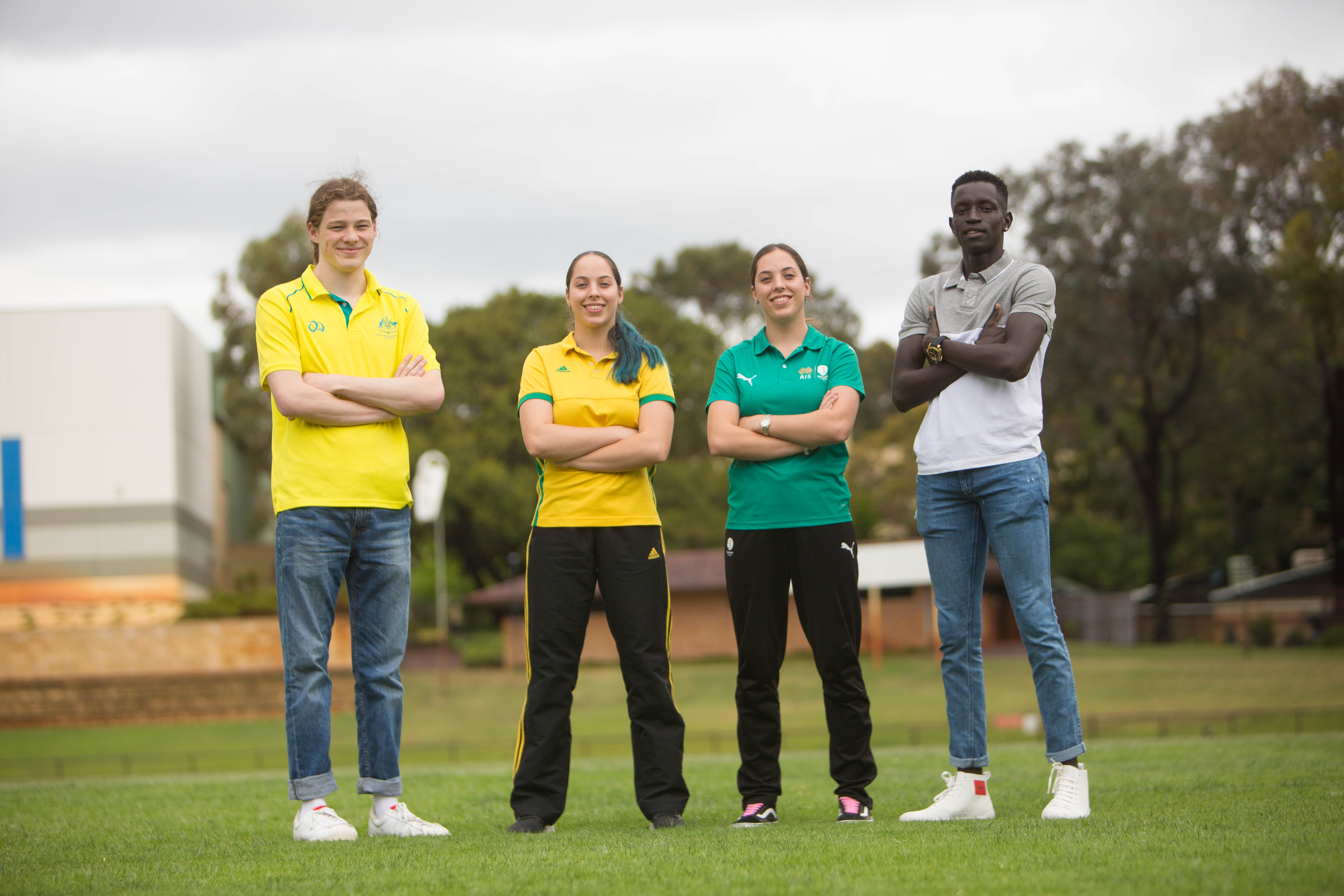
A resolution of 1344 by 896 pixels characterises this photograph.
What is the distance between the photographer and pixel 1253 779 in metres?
5.38

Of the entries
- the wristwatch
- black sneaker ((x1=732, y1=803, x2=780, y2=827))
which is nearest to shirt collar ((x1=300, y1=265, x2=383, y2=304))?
the wristwatch

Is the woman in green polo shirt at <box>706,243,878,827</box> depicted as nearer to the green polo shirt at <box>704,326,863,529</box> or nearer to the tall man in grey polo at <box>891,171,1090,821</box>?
the green polo shirt at <box>704,326,863,529</box>

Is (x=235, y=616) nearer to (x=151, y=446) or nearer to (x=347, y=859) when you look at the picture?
(x=151, y=446)

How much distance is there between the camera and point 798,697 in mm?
30656

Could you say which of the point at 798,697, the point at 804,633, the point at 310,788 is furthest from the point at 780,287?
the point at 798,697

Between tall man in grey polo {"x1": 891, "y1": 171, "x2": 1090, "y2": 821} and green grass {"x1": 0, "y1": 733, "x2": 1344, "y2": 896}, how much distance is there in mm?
348

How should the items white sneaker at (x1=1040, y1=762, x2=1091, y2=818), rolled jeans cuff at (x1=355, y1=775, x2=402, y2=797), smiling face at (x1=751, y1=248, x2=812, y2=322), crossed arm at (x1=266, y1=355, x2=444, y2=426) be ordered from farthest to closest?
1. smiling face at (x1=751, y1=248, x2=812, y2=322)
2. rolled jeans cuff at (x1=355, y1=775, x2=402, y2=797)
3. crossed arm at (x1=266, y1=355, x2=444, y2=426)
4. white sneaker at (x1=1040, y1=762, x2=1091, y2=818)

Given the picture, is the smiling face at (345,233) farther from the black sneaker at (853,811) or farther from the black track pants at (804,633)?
the black sneaker at (853,811)

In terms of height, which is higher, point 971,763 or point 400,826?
point 971,763

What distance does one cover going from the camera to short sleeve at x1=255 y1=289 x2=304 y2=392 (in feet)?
15.7

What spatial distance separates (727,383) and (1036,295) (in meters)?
1.33

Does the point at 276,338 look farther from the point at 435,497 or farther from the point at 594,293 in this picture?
the point at 435,497

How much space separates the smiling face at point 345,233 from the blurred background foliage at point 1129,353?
24.4 metres

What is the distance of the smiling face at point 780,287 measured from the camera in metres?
5.09
